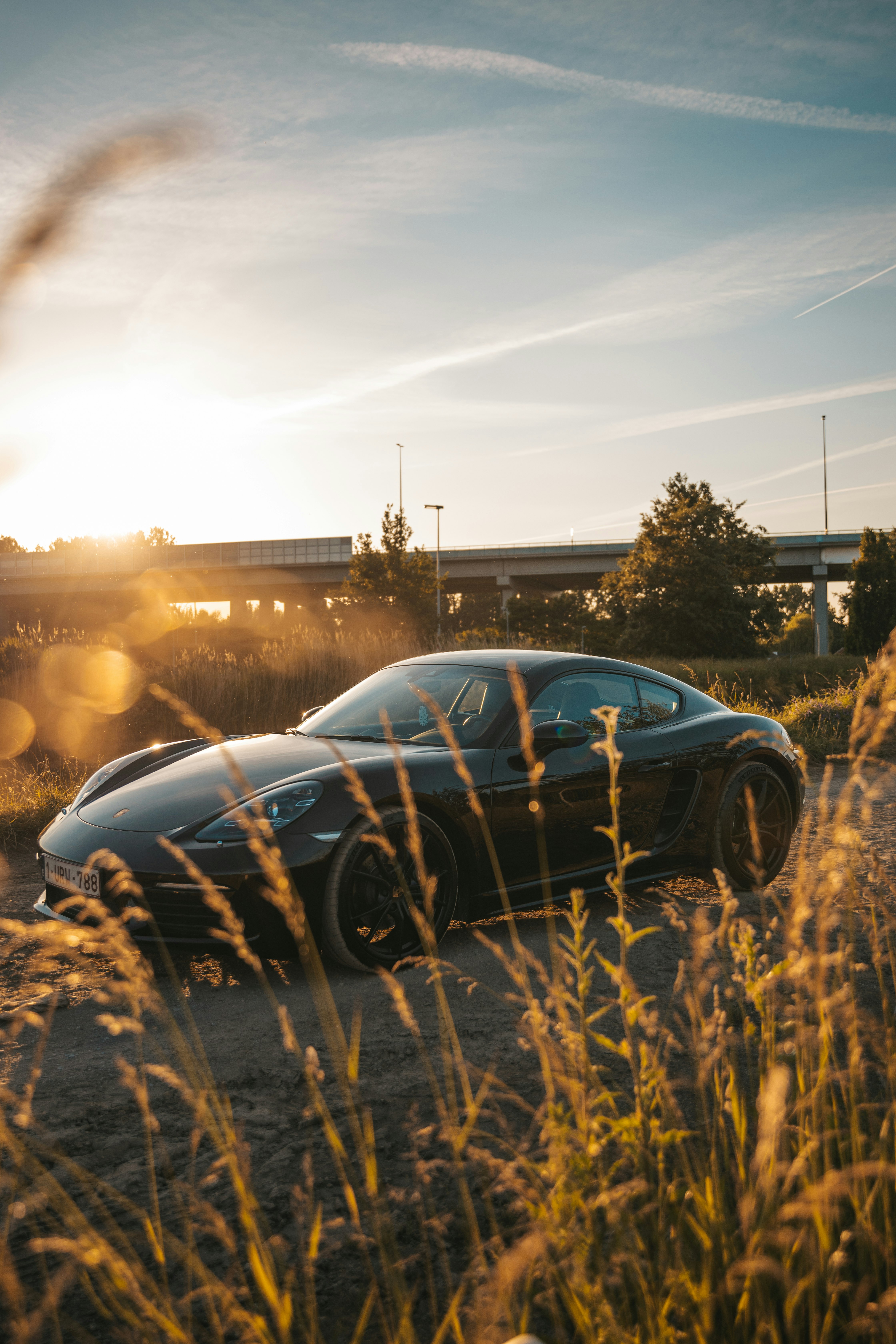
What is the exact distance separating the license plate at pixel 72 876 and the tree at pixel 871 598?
41.5 m

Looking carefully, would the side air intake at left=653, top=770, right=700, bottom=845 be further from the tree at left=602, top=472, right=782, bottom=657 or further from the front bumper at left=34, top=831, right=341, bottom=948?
the tree at left=602, top=472, right=782, bottom=657

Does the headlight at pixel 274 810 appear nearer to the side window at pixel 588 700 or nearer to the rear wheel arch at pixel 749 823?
the side window at pixel 588 700

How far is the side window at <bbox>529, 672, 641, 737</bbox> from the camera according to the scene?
482cm

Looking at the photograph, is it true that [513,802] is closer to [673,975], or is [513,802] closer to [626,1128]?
[673,975]

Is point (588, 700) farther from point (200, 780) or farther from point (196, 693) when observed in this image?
point (196, 693)

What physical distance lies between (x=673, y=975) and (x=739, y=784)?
1.73 metres

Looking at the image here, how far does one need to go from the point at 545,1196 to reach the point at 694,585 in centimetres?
3739

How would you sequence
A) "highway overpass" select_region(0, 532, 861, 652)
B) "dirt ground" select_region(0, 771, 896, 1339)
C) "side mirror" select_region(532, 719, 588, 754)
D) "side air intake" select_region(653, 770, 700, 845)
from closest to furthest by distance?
"dirt ground" select_region(0, 771, 896, 1339), "side mirror" select_region(532, 719, 588, 754), "side air intake" select_region(653, 770, 700, 845), "highway overpass" select_region(0, 532, 861, 652)

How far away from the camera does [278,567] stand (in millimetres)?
65312

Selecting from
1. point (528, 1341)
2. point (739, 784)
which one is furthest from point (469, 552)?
point (528, 1341)

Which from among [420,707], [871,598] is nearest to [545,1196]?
[420,707]

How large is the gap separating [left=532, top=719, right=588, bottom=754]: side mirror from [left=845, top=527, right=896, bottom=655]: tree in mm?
40164

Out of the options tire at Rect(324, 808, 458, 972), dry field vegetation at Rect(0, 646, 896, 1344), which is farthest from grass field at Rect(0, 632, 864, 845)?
dry field vegetation at Rect(0, 646, 896, 1344)

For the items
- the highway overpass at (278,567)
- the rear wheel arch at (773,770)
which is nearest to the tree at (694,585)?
the highway overpass at (278,567)
